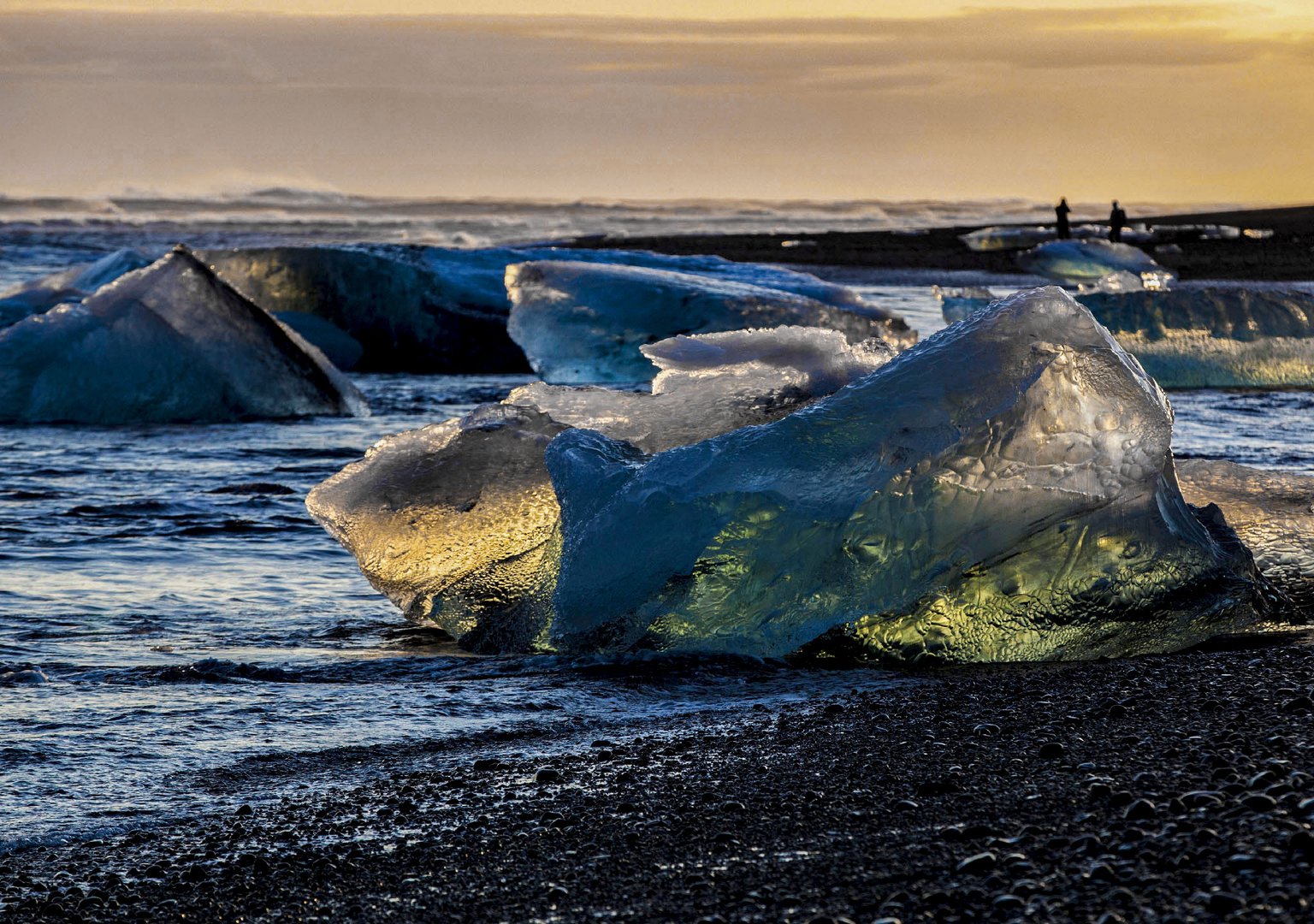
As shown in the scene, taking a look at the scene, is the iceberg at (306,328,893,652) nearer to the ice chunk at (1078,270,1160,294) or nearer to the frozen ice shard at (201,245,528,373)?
the frozen ice shard at (201,245,528,373)

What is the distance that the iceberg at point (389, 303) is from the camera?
482 inches

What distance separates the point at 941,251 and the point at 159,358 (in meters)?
25.3

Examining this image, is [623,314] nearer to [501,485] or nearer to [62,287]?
[62,287]

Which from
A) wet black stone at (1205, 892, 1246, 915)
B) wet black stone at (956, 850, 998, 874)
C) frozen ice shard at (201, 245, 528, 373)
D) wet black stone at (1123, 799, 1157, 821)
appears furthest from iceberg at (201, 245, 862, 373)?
wet black stone at (1205, 892, 1246, 915)

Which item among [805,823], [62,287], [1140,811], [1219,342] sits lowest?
[805,823]

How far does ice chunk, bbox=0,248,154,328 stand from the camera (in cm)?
1125

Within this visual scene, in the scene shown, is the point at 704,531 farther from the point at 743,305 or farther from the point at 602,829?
the point at 743,305

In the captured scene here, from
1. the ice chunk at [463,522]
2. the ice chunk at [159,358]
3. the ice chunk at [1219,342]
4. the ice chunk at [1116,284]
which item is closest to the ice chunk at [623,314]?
the ice chunk at [1219,342]

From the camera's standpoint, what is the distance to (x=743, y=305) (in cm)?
1045

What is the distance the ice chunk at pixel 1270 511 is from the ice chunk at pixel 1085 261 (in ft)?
59.7

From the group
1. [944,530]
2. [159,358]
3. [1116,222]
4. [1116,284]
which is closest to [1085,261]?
[1116,222]

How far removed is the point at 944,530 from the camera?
3824mm

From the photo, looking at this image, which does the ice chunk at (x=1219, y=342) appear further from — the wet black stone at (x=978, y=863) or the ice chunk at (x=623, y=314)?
the wet black stone at (x=978, y=863)

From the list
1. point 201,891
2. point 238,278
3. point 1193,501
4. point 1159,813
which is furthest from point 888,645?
point 238,278
